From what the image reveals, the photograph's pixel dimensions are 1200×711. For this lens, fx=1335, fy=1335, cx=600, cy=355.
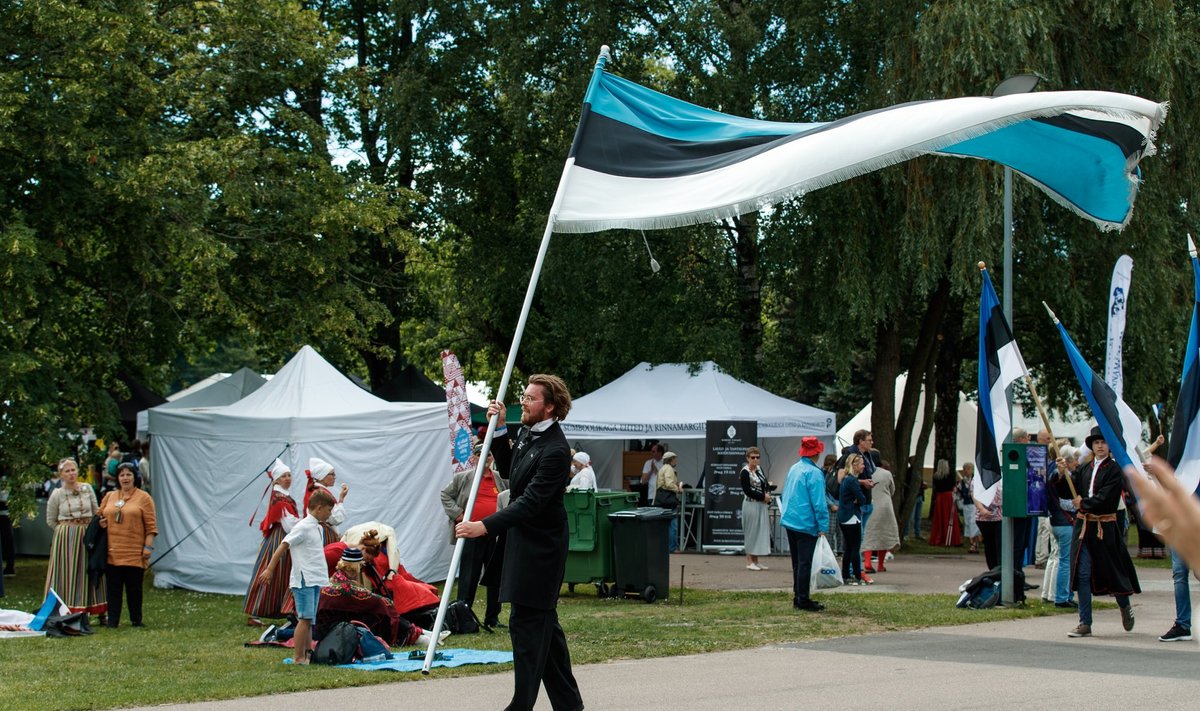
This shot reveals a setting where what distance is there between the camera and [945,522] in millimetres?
26500

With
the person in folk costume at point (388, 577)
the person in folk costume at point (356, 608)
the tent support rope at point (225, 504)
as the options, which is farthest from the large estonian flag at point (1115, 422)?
the tent support rope at point (225, 504)

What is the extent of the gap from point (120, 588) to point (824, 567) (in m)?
7.91

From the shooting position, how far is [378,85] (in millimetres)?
32438

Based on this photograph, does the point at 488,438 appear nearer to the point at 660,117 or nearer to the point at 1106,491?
the point at 660,117

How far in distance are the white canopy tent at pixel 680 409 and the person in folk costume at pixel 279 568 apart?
991 cm

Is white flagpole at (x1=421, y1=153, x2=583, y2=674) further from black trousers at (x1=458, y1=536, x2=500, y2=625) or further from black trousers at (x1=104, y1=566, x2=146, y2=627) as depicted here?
black trousers at (x1=104, y1=566, x2=146, y2=627)

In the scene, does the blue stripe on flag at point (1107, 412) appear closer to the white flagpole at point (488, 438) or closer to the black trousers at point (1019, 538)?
the black trousers at point (1019, 538)

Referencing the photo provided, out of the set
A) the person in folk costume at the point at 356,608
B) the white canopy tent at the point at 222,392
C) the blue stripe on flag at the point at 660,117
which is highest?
the blue stripe on flag at the point at 660,117

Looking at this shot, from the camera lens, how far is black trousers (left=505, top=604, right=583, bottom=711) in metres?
7.43

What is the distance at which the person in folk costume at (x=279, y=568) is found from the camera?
516 inches

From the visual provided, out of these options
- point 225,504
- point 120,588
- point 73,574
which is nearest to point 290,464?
point 225,504

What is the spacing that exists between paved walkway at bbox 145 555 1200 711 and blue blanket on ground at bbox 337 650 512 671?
613mm

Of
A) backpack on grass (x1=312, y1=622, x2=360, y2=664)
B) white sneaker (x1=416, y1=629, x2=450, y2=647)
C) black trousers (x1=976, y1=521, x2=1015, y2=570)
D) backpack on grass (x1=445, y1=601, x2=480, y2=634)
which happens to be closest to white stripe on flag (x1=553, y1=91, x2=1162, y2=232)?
backpack on grass (x1=312, y1=622, x2=360, y2=664)

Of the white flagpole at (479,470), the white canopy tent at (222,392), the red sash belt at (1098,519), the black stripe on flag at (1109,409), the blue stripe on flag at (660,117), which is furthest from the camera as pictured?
the white canopy tent at (222,392)
